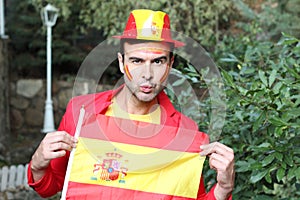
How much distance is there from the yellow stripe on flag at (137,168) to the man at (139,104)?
45 mm

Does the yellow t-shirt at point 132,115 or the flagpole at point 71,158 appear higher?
the yellow t-shirt at point 132,115

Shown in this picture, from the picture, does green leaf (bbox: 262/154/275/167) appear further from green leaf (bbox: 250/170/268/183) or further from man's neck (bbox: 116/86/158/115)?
man's neck (bbox: 116/86/158/115)

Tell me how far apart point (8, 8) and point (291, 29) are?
4398 mm

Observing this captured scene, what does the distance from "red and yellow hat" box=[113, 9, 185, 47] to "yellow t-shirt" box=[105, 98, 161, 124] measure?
8.7 inches

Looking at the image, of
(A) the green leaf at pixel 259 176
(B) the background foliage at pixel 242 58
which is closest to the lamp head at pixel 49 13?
(B) the background foliage at pixel 242 58

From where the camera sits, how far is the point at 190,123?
5.82 feet

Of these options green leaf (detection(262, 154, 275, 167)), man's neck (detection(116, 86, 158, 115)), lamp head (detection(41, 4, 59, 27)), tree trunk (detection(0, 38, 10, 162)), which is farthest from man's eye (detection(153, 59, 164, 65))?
tree trunk (detection(0, 38, 10, 162))

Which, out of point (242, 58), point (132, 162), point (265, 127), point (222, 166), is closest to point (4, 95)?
point (242, 58)

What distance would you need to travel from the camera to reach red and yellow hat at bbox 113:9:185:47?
1.64 meters

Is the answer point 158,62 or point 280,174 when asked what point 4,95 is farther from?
point 158,62

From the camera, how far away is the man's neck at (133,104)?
173 centimetres

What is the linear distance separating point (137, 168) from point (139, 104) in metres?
0.18

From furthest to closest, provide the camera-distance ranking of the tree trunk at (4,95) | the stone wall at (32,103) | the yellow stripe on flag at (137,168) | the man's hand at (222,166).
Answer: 1. the stone wall at (32,103)
2. the tree trunk at (4,95)
3. the yellow stripe on flag at (137,168)
4. the man's hand at (222,166)

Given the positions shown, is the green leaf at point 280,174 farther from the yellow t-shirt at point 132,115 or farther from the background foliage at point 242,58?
the yellow t-shirt at point 132,115
